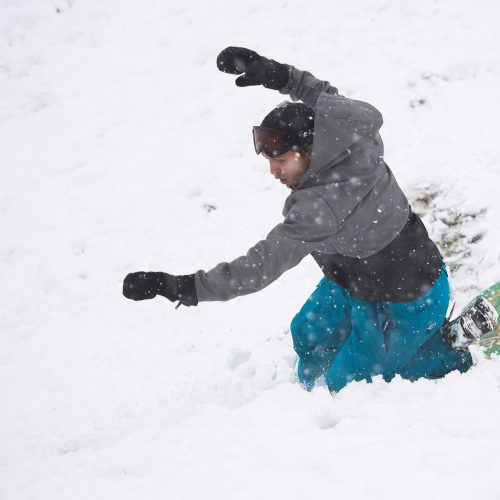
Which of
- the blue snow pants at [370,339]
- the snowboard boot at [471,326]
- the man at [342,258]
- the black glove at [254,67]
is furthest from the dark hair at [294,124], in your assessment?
the snowboard boot at [471,326]

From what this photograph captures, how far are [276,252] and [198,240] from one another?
3051 millimetres

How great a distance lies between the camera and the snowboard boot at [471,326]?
11.1ft

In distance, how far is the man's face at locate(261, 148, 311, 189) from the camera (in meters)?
2.71

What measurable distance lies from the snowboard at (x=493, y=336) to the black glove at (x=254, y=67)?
173 cm

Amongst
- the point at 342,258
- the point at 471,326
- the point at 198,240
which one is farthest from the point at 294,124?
the point at 198,240

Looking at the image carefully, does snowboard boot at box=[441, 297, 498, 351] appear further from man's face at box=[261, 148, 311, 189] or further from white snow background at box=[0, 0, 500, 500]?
man's face at box=[261, 148, 311, 189]

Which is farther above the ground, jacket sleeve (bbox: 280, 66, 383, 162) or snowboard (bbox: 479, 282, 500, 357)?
jacket sleeve (bbox: 280, 66, 383, 162)

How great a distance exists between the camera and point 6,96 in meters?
7.40

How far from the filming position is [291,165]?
273 centimetres

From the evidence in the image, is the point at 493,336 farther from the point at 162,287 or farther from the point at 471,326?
the point at 162,287

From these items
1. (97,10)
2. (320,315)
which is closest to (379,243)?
(320,315)

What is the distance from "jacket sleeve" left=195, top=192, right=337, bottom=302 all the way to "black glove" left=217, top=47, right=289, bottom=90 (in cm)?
109

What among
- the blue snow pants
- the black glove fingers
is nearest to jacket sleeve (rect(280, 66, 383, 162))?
the black glove fingers

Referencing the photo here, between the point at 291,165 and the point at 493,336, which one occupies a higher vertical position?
the point at 291,165
